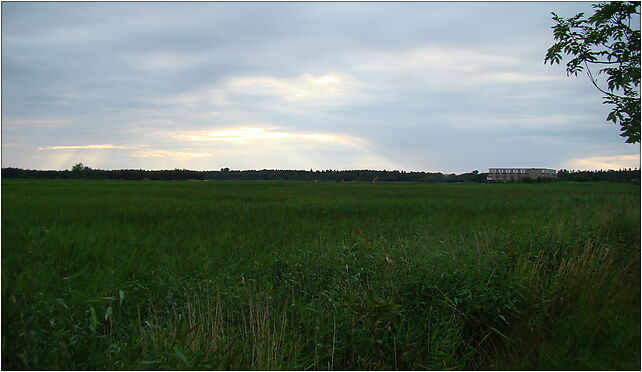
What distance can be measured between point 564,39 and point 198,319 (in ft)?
21.5

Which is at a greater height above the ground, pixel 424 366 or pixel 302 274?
pixel 302 274

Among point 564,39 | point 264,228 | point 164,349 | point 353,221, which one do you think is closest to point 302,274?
point 164,349

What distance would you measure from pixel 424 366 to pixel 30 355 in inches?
137

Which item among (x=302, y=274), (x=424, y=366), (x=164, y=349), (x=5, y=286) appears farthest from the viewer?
(x=302, y=274)

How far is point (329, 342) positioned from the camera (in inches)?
202

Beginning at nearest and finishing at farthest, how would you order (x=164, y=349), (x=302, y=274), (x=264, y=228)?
(x=164, y=349), (x=302, y=274), (x=264, y=228)

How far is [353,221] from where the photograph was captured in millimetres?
13141

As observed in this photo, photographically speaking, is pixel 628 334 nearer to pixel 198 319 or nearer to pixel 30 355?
pixel 198 319

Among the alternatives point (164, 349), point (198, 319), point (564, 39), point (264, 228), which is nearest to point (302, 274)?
point (198, 319)

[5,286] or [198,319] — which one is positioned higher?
[5,286]

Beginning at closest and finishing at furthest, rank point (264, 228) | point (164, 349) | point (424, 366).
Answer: point (164, 349) < point (424, 366) < point (264, 228)

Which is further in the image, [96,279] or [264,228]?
[264,228]

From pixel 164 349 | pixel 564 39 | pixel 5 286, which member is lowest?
pixel 164 349

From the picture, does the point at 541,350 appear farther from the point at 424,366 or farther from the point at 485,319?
the point at 424,366
